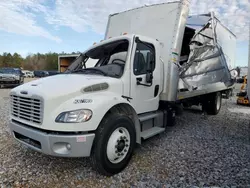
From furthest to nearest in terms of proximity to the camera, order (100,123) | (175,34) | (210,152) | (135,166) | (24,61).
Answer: (24,61)
(175,34)
(210,152)
(135,166)
(100,123)

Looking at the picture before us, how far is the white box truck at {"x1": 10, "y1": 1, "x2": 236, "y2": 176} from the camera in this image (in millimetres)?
3010

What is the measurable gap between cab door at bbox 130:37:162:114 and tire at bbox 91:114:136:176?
2.43ft

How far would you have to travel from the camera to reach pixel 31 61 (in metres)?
Answer: 87.4

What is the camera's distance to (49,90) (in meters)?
3.13

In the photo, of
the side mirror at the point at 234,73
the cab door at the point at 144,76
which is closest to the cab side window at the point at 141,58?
the cab door at the point at 144,76

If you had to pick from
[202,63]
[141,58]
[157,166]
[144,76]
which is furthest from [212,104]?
[157,166]

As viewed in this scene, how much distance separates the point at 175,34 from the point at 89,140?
327cm

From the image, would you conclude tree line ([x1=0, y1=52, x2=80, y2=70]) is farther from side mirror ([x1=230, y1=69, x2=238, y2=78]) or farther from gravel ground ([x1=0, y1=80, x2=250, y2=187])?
gravel ground ([x1=0, y1=80, x2=250, y2=187])

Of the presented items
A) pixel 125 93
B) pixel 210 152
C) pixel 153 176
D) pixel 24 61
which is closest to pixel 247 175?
pixel 210 152

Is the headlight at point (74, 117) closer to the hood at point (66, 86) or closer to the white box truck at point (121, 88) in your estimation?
the white box truck at point (121, 88)

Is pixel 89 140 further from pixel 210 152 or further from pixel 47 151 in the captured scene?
pixel 210 152

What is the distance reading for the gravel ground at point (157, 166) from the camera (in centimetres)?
324

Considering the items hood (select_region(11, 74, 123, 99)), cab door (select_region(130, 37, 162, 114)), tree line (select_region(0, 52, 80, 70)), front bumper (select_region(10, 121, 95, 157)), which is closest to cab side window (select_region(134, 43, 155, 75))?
cab door (select_region(130, 37, 162, 114))

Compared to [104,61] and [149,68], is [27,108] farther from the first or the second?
[149,68]
